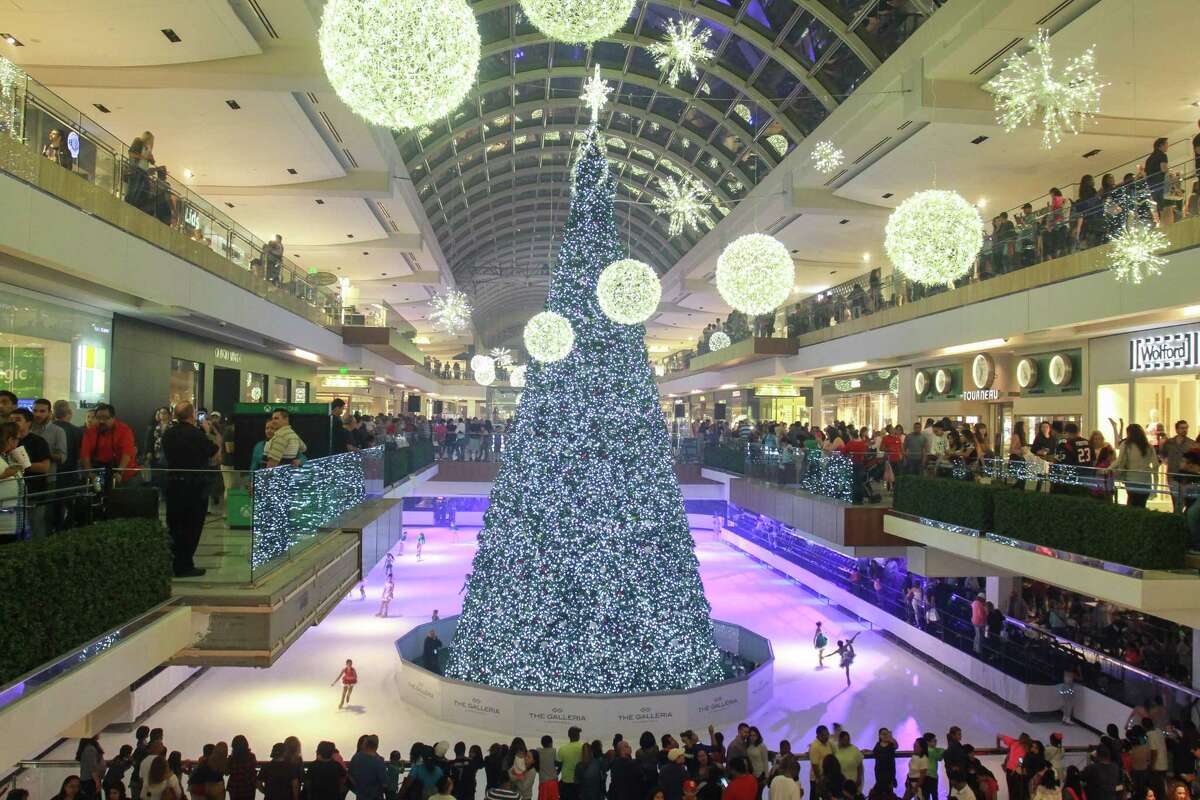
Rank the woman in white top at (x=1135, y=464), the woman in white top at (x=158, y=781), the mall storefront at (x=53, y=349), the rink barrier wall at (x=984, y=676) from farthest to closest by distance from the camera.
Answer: the rink barrier wall at (x=984, y=676) < the mall storefront at (x=53, y=349) < the woman in white top at (x=1135, y=464) < the woman in white top at (x=158, y=781)

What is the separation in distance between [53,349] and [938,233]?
11709 millimetres

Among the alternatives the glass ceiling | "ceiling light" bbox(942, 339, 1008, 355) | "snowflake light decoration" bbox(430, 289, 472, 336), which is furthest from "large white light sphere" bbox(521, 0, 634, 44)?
"snowflake light decoration" bbox(430, 289, 472, 336)

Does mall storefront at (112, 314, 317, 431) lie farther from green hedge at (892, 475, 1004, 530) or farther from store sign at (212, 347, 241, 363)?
green hedge at (892, 475, 1004, 530)

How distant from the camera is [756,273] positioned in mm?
13812

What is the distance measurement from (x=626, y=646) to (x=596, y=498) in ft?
6.72

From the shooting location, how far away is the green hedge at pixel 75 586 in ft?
15.6

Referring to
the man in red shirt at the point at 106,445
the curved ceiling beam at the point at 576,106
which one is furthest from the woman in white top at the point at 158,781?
the curved ceiling beam at the point at 576,106

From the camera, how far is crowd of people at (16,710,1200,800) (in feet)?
25.7

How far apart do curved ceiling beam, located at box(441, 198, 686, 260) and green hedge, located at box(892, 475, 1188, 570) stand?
2810cm

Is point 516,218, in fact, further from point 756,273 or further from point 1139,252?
point 1139,252

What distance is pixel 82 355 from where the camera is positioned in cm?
1284

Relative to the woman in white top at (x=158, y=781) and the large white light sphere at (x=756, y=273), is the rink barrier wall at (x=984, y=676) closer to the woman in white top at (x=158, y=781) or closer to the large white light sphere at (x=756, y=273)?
the large white light sphere at (x=756, y=273)

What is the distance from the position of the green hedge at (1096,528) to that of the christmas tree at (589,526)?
428 centimetres

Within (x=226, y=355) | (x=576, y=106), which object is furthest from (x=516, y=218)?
(x=226, y=355)
